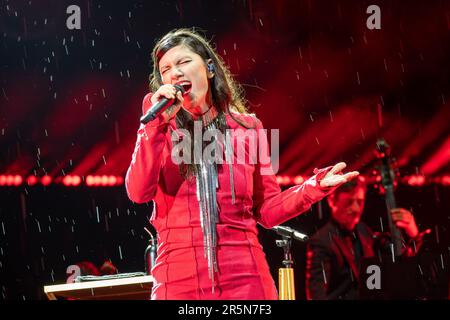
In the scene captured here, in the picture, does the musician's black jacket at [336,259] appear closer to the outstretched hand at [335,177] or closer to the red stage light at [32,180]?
the red stage light at [32,180]

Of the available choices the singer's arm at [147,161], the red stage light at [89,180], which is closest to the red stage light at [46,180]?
the red stage light at [89,180]

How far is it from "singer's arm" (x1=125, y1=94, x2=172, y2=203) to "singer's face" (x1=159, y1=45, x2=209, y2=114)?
0.72 feet

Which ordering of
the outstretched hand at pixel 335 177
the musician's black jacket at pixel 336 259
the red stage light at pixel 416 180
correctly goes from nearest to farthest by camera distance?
the outstretched hand at pixel 335 177 < the musician's black jacket at pixel 336 259 < the red stage light at pixel 416 180

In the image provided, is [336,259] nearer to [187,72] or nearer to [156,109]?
[187,72]

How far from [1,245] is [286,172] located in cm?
244

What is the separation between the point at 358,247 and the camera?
4719mm

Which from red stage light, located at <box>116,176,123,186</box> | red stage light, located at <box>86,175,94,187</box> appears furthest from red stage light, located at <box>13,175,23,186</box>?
red stage light, located at <box>116,176,123,186</box>

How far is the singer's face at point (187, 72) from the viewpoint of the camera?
6.06 feet

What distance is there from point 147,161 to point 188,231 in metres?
0.20

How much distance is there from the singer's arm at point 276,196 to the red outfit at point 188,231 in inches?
1.1

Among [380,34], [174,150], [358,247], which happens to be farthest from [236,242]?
[380,34]

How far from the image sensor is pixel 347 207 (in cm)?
476

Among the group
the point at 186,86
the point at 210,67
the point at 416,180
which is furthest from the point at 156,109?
the point at 416,180
